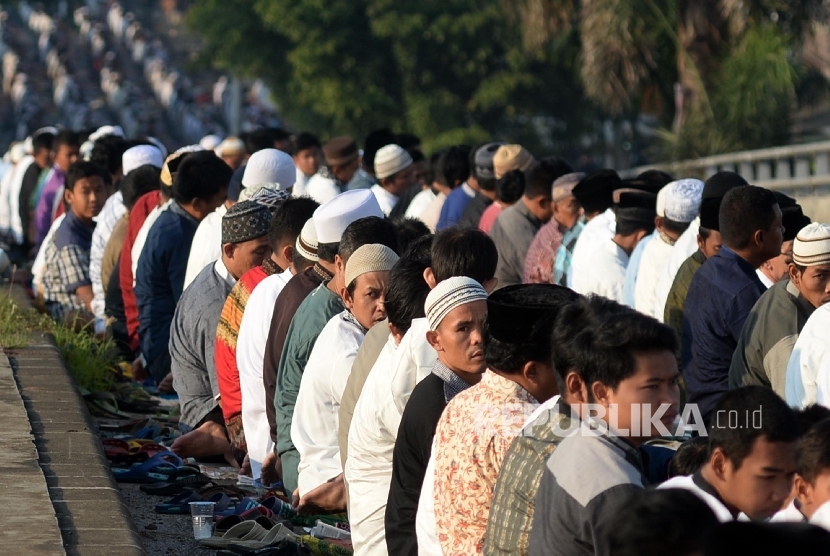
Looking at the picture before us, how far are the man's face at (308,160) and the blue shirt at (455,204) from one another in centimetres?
190

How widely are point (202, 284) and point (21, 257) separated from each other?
343 inches

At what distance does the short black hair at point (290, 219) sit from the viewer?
734 cm

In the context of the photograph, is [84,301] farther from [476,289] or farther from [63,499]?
[476,289]

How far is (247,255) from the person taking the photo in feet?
25.8

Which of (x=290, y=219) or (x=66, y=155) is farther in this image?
(x=66, y=155)

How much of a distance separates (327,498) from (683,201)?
9.02 ft

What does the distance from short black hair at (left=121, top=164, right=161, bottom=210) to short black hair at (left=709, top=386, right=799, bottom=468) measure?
7607 millimetres

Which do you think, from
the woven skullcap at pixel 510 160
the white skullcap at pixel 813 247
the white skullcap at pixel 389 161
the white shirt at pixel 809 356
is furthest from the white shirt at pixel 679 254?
the white skullcap at pixel 389 161

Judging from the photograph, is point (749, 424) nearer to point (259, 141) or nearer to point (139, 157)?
point (139, 157)

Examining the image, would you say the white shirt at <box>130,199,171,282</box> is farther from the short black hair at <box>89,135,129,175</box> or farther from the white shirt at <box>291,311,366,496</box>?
the white shirt at <box>291,311,366,496</box>

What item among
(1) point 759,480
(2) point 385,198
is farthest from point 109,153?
(1) point 759,480

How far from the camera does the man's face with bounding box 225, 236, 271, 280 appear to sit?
308 inches

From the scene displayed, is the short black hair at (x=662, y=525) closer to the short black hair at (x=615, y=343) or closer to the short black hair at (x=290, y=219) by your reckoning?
the short black hair at (x=615, y=343)

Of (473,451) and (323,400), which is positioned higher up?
(473,451)
